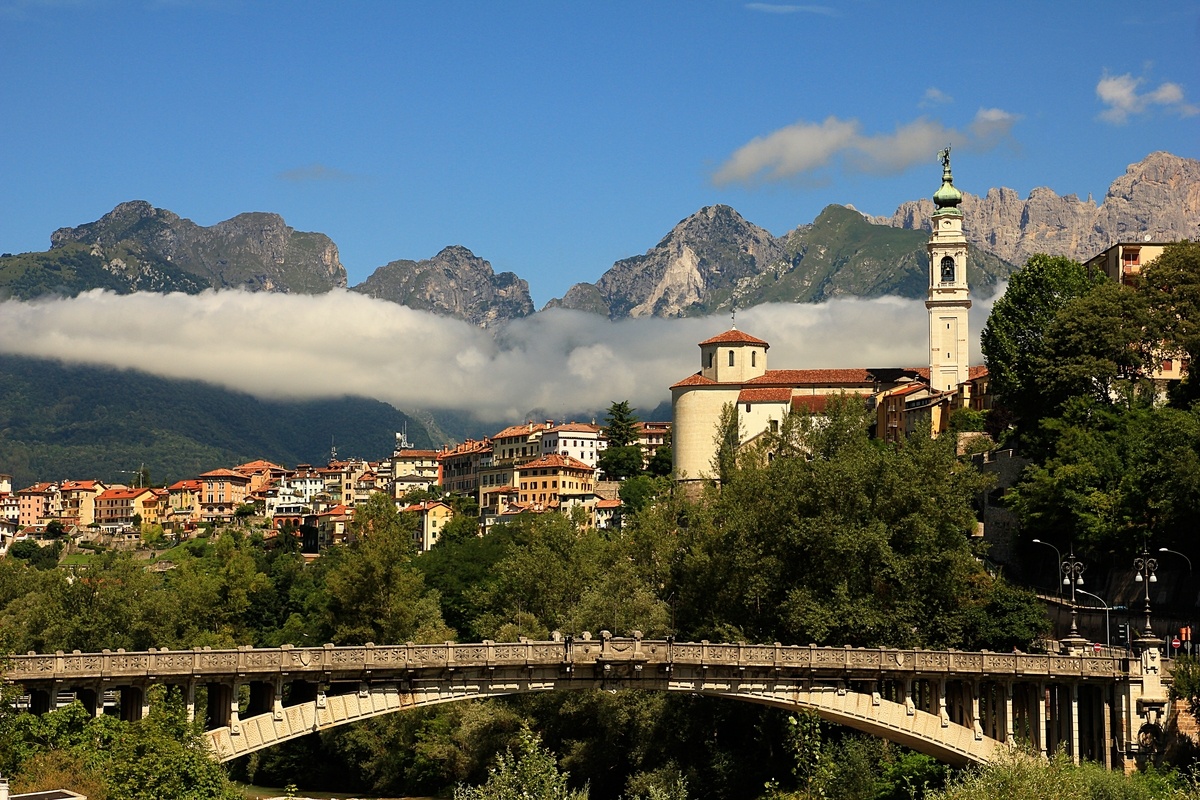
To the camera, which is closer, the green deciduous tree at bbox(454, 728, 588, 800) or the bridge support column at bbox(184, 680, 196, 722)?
the green deciduous tree at bbox(454, 728, 588, 800)

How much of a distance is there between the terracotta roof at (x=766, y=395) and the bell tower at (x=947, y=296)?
40.5 feet

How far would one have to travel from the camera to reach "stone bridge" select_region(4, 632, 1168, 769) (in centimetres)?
4862

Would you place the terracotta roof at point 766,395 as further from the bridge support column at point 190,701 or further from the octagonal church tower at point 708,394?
the bridge support column at point 190,701

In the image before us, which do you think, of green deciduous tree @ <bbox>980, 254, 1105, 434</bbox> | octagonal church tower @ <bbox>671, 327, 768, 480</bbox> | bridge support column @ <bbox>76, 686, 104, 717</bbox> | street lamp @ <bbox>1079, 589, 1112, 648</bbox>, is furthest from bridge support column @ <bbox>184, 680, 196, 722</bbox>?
octagonal church tower @ <bbox>671, 327, 768, 480</bbox>

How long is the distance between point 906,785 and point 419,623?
120 feet

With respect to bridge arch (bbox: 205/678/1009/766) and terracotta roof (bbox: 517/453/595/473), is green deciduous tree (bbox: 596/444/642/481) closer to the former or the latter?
terracotta roof (bbox: 517/453/595/473)

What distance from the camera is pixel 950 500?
6581 cm

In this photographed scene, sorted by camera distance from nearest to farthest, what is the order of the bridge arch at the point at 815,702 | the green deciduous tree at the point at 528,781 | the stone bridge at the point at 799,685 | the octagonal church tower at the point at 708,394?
the green deciduous tree at the point at 528,781 < the stone bridge at the point at 799,685 < the bridge arch at the point at 815,702 < the octagonal church tower at the point at 708,394

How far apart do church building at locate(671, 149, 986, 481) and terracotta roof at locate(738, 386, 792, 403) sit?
0.09m

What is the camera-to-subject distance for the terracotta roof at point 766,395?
139250 millimetres

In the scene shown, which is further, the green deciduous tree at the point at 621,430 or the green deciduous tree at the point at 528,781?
the green deciduous tree at the point at 621,430

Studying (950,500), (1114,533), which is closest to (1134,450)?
(1114,533)

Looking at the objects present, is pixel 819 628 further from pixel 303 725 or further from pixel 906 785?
pixel 303 725

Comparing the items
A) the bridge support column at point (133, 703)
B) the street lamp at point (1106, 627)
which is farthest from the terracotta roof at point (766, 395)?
the bridge support column at point (133, 703)
